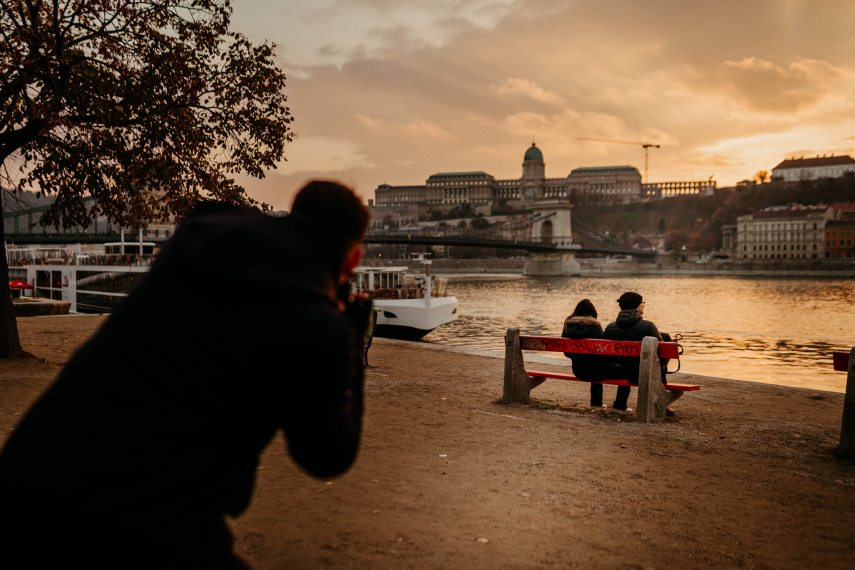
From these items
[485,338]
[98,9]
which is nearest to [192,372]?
[98,9]

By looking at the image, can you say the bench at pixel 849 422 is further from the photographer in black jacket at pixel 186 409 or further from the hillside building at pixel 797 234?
the hillside building at pixel 797 234

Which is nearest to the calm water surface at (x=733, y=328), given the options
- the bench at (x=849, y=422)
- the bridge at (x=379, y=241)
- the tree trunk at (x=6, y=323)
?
the bench at (x=849, y=422)

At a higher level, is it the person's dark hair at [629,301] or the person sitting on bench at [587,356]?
the person's dark hair at [629,301]

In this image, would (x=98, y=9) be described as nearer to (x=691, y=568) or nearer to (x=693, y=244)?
(x=691, y=568)

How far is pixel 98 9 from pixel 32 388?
4981 millimetres

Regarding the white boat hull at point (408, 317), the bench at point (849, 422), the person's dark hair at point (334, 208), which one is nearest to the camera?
the person's dark hair at point (334, 208)

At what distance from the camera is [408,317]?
22.2m

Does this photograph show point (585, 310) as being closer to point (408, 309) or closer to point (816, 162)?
point (408, 309)

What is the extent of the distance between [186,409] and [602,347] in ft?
20.3

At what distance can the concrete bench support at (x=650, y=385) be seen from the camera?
686cm

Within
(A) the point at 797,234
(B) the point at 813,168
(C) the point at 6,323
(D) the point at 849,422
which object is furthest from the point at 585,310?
(B) the point at 813,168

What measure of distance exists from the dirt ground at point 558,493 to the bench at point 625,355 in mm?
210

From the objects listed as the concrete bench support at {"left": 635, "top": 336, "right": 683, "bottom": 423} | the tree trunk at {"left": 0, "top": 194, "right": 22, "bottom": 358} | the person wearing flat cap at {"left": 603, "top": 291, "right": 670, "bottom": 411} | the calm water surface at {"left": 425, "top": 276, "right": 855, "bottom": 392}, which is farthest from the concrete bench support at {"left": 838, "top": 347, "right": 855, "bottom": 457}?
the tree trunk at {"left": 0, "top": 194, "right": 22, "bottom": 358}

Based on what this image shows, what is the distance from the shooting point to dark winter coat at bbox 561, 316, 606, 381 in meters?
Answer: 7.47
